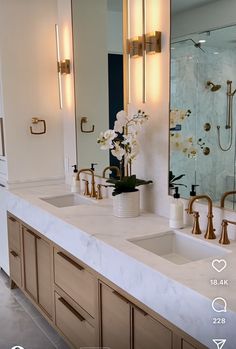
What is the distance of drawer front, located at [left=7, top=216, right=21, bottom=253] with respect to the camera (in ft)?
10.2

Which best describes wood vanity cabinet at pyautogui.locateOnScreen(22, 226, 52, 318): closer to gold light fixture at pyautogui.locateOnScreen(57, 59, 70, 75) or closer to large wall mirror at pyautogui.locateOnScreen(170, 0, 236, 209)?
large wall mirror at pyautogui.locateOnScreen(170, 0, 236, 209)

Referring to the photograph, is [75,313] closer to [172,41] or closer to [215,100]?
[215,100]

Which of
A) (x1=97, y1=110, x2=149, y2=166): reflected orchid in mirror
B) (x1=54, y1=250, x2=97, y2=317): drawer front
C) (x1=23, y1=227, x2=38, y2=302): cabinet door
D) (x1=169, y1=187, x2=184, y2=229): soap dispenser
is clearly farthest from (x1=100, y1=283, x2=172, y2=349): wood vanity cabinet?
(x1=23, y1=227, x2=38, y2=302): cabinet door

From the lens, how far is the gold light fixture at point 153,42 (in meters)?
2.23

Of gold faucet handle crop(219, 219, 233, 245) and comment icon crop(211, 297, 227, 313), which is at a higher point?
gold faucet handle crop(219, 219, 233, 245)

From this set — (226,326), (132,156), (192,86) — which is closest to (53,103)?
(132,156)

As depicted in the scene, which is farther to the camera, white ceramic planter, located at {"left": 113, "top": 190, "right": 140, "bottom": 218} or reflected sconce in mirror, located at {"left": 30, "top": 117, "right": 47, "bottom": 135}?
reflected sconce in mirror, located at {"left": 30, "top": 117, "right": 47, "bottom": 135}

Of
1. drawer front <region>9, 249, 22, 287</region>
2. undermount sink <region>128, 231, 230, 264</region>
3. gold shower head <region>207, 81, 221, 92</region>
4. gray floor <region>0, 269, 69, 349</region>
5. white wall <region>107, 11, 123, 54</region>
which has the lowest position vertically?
gray floor <region>0, 269, 69, 349</region>

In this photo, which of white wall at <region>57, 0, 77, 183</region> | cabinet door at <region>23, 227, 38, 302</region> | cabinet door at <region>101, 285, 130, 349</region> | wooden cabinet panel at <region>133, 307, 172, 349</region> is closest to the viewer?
wooden cabinet panel at <region>133, 307, 172, 349</region>

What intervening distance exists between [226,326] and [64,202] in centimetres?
203

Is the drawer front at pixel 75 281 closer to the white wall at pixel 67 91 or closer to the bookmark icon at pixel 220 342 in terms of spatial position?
the bookmark icon at pixel 220 342

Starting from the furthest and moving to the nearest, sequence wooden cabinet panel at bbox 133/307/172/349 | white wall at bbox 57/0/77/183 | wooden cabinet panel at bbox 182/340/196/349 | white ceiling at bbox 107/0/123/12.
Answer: white wall at bbox 57/0/77/183
white ceiling at bbox 107/0/123/12
wooden cabinet panel at bbox 133/307/172/349
wooden cabinet panel at bbox 182/340/196/349

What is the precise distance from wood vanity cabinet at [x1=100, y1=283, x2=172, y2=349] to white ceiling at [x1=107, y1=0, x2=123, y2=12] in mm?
1797

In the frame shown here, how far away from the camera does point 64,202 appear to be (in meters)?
3.10
